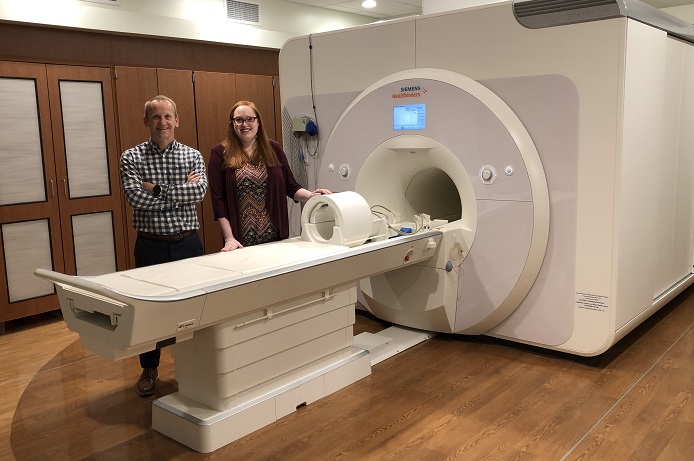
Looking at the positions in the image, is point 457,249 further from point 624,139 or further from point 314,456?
point 314,456

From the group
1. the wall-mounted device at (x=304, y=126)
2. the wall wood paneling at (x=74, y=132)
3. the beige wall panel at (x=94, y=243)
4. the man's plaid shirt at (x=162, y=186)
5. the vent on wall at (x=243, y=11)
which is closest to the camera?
the man's plaid shirt at (x=162, y=186)

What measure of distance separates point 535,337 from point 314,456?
1.37 m

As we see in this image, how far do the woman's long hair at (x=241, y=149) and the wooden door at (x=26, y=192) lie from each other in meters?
1.63

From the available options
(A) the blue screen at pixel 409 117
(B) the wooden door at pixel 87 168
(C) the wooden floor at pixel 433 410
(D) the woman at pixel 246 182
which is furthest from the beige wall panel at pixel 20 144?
(A) the blue screen at pixel 409 117

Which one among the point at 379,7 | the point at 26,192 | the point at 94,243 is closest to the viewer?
the point at 26,192

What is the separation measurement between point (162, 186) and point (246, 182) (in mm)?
398

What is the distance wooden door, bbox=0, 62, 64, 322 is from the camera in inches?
154

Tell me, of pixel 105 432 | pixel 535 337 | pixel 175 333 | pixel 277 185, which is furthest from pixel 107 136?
pixel 535 337

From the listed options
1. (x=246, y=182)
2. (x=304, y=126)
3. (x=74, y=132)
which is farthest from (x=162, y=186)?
(x=74, y=132)

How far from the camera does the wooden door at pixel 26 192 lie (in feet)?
12.8

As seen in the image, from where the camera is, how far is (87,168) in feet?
14.2

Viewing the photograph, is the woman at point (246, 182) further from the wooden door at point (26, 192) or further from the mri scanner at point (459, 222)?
the wooden door at point (26, 192)

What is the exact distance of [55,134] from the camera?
13.5ft

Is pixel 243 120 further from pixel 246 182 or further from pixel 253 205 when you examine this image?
pixel 253 205
